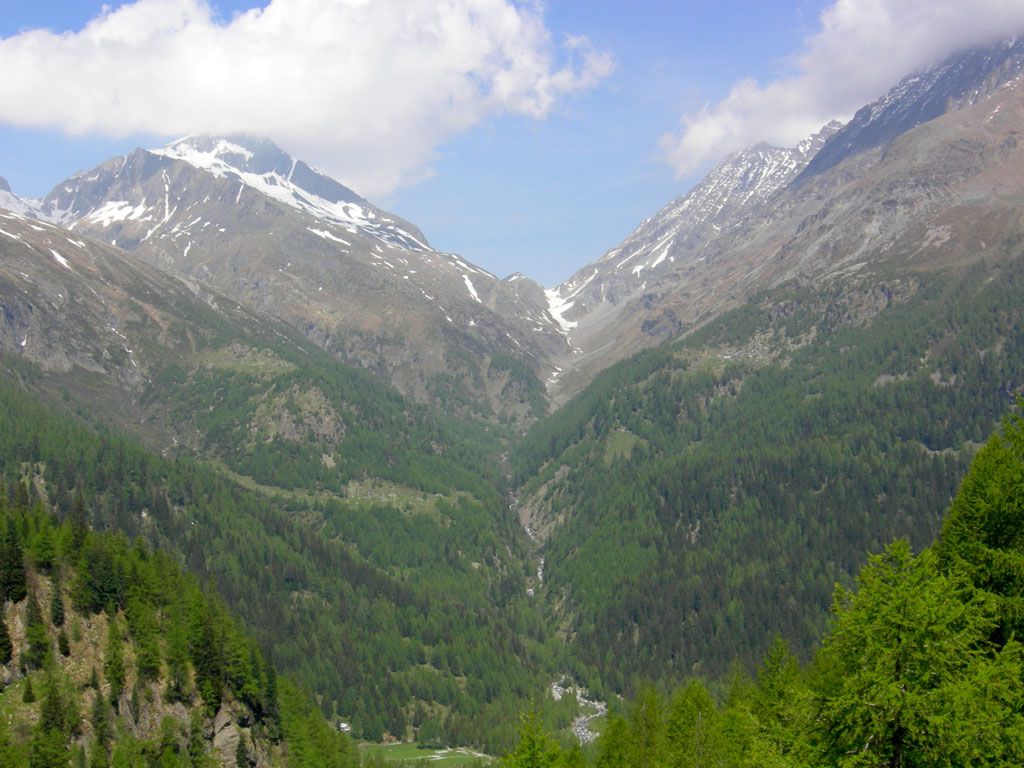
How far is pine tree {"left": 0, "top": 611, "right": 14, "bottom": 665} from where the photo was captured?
74.4 m

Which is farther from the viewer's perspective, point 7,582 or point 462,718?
point 462,718

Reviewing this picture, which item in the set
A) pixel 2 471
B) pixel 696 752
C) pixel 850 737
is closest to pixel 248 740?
pixel 696 752

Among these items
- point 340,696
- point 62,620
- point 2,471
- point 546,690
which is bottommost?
point 546,690

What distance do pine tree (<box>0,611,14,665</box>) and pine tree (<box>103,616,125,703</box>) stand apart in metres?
9.04

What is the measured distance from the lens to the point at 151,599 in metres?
92.5

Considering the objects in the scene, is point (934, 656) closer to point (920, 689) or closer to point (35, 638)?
point (920, 689)

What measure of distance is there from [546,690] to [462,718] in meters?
28.2

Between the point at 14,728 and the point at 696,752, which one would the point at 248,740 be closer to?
the point at 14,728

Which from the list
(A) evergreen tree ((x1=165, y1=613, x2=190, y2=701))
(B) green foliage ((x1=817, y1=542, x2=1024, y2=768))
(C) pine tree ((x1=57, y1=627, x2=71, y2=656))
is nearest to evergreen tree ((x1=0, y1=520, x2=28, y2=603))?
(C) pine tree ((x1=57, y1=627, x2=71, y2=656))

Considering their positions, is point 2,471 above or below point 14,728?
above

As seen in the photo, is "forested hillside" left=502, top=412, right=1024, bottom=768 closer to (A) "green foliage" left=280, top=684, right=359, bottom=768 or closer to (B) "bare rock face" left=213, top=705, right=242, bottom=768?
(B) "bare rock face" left=213, top=705, right=242, bottom=768

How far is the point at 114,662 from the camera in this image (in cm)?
8194

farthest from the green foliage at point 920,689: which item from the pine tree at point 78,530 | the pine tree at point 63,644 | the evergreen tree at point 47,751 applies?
the pine tree at point 78,530

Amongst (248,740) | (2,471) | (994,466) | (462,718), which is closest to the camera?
(994,466)
